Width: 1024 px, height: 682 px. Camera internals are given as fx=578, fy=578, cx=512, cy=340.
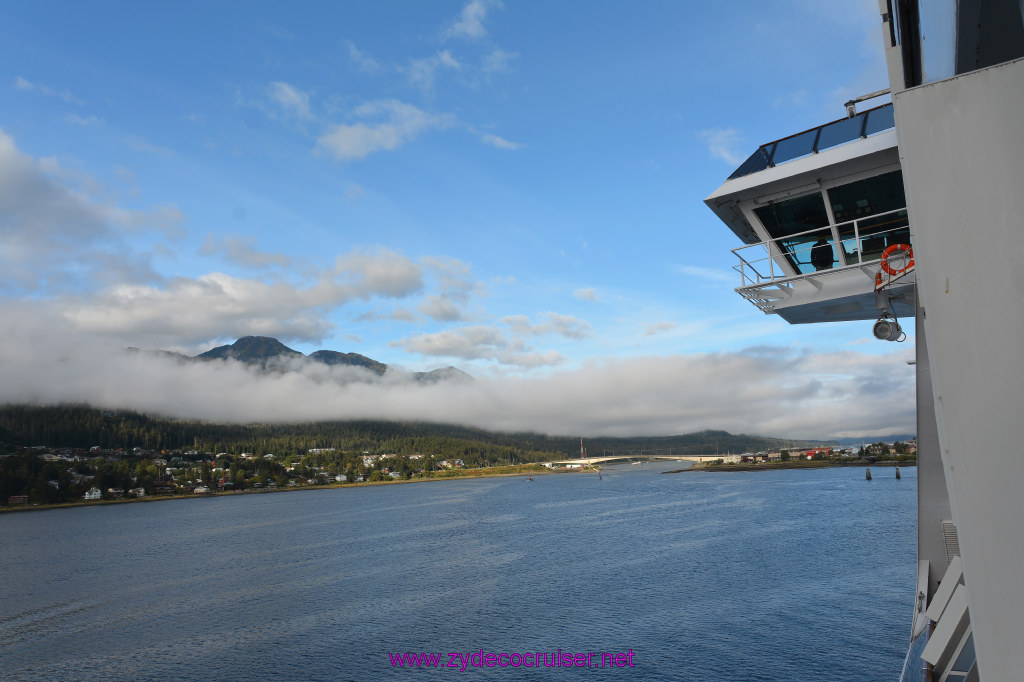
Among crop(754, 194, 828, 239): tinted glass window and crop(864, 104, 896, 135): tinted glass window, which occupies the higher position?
Result: crop(864, 104, 896, 135): tinted glass window

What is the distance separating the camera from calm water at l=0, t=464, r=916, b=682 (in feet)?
98.9

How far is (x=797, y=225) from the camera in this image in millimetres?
13289

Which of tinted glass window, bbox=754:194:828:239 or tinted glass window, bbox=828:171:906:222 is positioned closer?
tinted glass window, bbox=828:171:906:222

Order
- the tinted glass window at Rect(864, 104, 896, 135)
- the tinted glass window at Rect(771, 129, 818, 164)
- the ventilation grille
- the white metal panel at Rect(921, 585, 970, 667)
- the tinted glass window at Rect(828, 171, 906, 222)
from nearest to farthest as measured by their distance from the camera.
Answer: the white metal panel at Rect(921, 585, 970, 667) → the tinted glass window at Rect(864, 104, 896, 135) → the tinted glass window at Rect(828, 171, 906, 222) → the tinted glass window at Rect(771, 129, 818, 164) → the ventilation grille

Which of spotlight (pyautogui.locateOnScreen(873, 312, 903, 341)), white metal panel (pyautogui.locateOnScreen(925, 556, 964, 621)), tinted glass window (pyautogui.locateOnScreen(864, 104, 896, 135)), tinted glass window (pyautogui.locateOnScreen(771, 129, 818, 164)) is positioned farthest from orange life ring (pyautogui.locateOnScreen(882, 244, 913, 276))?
white metal panel (pyautogui.locateOnScreen(925, 556, 964, 621))

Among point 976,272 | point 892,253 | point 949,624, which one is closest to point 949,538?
point 949,624

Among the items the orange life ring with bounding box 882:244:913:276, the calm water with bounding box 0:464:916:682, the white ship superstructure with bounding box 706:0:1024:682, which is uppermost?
the orange life ring with bounding box 882:244:913:276

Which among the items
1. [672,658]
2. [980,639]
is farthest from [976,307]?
[672,658]

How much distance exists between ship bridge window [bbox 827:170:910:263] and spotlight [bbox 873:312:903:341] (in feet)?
5.81

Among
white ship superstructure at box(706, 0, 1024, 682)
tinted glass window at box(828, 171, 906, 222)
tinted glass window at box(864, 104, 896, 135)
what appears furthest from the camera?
tinted glass window at box(828, 171, 906, 222)

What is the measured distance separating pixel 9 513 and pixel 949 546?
680ft

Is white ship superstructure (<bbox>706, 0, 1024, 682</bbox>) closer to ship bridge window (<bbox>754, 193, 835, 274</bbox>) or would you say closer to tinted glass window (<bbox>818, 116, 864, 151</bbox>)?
tinted glass window (<bbox>818, 116, 864, 151</bbox>)

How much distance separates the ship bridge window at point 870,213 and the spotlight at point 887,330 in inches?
69.7

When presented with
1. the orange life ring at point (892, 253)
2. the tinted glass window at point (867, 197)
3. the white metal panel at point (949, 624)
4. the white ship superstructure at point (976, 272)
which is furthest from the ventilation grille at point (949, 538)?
the white ship superstructure at point (976, 272)
